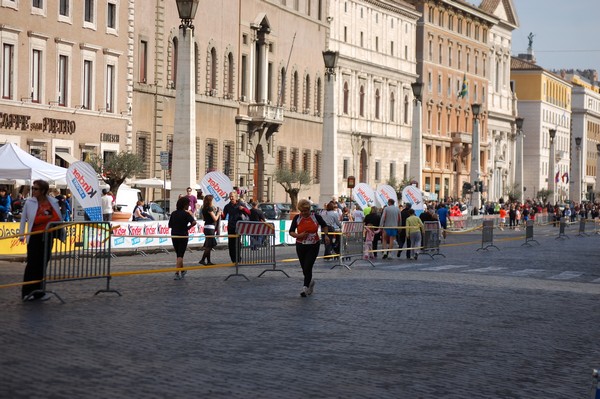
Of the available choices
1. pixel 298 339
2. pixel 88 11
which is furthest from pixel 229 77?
pixel 298 339

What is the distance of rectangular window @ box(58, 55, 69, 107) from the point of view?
177 ft

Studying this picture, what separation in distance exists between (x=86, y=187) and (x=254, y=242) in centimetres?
731

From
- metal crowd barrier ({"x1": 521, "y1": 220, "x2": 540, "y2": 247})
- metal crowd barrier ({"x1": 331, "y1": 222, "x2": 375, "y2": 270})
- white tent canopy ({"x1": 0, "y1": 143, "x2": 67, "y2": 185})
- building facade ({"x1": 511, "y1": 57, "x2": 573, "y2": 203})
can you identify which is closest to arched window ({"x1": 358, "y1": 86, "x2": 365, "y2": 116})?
metal crowd barrier ({"x1": 521, "y1": 220, "x2": 540, "y2": 247})

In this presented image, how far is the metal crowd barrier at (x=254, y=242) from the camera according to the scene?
1120 inches

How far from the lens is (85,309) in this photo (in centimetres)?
1942

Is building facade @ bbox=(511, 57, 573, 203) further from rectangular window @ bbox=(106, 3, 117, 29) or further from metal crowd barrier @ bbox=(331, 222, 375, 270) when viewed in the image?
metal crowd barrier @ bbox=(331, 222, 375, 270)

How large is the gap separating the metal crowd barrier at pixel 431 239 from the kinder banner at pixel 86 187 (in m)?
11.0

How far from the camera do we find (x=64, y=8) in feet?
178

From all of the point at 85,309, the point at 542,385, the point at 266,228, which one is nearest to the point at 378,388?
the point at 542,385

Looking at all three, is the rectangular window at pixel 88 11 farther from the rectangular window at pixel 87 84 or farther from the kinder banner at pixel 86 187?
the kinder banner at pixel 86 187

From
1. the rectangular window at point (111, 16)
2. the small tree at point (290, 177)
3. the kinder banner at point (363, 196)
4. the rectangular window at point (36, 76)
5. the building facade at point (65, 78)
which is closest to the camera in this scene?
the building facade at point (65, 78)

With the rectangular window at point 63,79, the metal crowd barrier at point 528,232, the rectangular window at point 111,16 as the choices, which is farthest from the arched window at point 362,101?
the rectangular window at point 63,79

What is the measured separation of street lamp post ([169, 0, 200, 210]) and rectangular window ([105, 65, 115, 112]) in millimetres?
18411

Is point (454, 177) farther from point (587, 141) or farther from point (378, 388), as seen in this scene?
point (378, 388)
